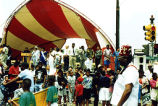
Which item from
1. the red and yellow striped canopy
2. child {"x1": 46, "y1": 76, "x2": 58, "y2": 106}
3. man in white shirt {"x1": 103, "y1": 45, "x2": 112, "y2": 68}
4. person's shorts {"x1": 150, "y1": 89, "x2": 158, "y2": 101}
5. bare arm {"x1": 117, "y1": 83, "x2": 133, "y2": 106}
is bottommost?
person's shorts {"x1": 150, "y1": 89, "x2": 158, "y2": 101}

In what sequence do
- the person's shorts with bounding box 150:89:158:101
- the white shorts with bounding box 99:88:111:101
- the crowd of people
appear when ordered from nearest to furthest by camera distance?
the crowd of people
the white shorts with bounding box 99:88:111:101
the person's shorts with bounding box 150:89:158:101

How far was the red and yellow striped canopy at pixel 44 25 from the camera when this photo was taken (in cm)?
2213

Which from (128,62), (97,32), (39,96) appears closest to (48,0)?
(97,32)

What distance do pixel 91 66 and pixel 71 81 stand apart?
7095 mm

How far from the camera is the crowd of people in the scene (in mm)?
5551

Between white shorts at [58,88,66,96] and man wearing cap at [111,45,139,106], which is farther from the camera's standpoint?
white shorts at [58,88,66,96]

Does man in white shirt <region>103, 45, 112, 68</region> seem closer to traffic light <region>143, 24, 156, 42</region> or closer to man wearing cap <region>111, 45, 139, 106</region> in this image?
traffic light <region>143, 24, 156, 42</region>

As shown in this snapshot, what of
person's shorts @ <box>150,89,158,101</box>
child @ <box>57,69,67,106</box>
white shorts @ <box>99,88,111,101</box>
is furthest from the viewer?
child @ <box>57,69,67,106</box>

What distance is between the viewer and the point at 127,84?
209 inches

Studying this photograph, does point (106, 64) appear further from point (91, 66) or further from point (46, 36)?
point (46, 36)

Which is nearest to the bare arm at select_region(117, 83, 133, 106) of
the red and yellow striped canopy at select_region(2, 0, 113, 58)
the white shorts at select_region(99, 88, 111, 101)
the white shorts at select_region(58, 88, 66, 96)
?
the white shorts at select_region(99, 88, 111, 101)

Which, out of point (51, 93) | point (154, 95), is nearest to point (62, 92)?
point (154, 95)

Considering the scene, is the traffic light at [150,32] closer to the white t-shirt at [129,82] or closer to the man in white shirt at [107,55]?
the man in white shirt at [107,55]

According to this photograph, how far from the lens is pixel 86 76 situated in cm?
A: 1348
